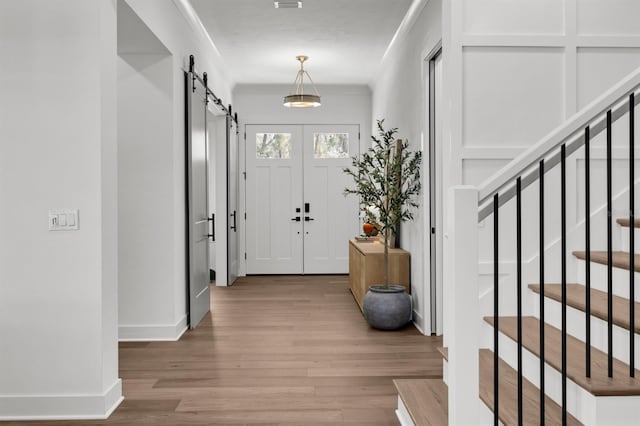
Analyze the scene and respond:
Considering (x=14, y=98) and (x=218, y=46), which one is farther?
(x=218, y=46)

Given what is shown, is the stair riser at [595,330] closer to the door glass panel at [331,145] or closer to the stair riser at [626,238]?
the stair riser at [626,238]

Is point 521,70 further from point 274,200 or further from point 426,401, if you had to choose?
point 274,200

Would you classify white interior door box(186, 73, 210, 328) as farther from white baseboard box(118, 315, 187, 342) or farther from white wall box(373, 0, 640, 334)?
white wall box(373, 0, 640, 334)

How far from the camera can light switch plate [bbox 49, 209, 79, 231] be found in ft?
9.67

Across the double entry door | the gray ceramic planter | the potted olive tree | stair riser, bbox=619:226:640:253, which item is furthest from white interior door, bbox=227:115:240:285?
stair riser, bbox=619:226:640:253

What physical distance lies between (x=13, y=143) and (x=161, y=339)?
→ 2.20m

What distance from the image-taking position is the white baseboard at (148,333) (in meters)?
4.62

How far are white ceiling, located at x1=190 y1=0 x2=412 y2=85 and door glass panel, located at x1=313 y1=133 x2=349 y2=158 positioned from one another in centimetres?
104

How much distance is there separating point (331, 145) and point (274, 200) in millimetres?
1195

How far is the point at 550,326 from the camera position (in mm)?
2584

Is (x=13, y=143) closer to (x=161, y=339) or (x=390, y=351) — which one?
(x=161, y=339)

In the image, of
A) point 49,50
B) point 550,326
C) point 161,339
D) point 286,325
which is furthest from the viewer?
point 286,325

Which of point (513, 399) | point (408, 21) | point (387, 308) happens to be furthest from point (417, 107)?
point (513, 399)

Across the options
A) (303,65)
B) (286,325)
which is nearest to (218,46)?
(303,65)
